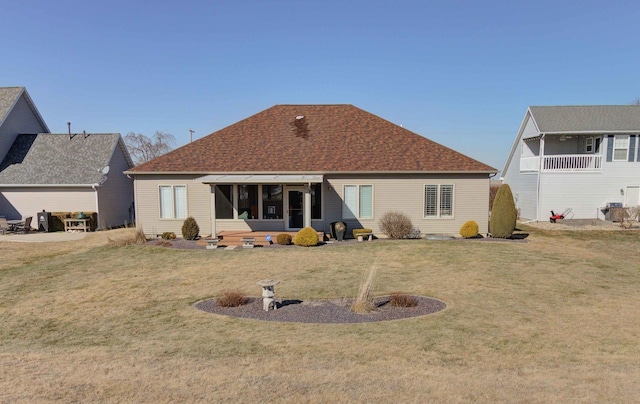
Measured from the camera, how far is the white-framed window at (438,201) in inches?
772

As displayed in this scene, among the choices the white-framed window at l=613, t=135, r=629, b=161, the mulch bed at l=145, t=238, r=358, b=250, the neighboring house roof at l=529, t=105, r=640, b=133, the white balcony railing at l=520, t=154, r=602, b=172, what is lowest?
the mulch bed at l=145, t=238, r=358, b=250

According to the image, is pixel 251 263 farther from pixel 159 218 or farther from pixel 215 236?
pixel 159 218

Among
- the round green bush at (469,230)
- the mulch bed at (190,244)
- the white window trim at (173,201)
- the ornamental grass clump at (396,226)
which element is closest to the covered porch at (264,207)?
the white window trim at (173,201)

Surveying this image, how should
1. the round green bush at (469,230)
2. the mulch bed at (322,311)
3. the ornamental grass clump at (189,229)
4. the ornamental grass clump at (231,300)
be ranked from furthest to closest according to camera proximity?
the round green bush at (469,230) → the ornamental grass clump at (189,229) → the ornamental grass clump at (231,300) → the mulch bed at (322,311)

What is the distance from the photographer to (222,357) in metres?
6.09

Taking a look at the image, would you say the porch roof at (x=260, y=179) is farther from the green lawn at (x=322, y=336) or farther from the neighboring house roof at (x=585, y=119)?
the neighboring house roof at (x=585, y=119)

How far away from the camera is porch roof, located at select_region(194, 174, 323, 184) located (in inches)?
705

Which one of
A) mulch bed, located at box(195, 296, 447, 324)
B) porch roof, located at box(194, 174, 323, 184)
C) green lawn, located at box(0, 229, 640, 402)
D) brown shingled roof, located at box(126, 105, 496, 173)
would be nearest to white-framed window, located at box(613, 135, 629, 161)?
brown shingled roof, located at box(126, 105, 496, 173)

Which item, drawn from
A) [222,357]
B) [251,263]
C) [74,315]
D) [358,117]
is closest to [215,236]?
[251,263]

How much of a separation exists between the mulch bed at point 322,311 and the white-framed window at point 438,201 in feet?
35.2

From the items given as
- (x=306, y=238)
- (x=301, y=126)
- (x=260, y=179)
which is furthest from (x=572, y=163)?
(x=260, y=179)

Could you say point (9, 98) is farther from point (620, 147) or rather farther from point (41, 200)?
point (620, 147)

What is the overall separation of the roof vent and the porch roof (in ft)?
13.1

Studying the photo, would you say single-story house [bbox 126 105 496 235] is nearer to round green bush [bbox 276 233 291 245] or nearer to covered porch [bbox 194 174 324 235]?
covered porch [bbox 194 174 324 235]
